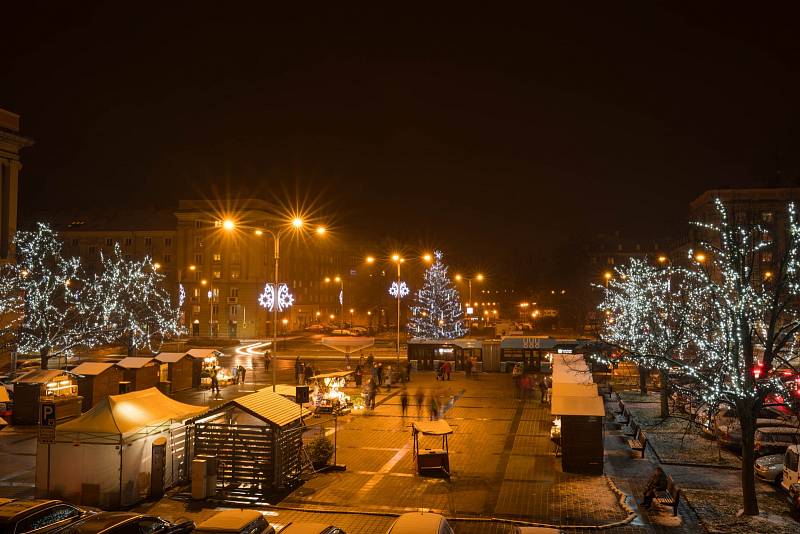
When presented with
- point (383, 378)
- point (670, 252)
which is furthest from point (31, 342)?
point (670, 252)

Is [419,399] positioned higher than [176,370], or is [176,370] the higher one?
[176,370]

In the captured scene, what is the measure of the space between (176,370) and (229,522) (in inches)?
964

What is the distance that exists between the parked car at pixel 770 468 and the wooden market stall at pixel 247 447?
12.2m

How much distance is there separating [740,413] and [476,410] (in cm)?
1550

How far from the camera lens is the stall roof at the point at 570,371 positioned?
69.7ft

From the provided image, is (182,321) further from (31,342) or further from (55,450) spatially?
(55,450)

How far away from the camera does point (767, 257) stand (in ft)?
178

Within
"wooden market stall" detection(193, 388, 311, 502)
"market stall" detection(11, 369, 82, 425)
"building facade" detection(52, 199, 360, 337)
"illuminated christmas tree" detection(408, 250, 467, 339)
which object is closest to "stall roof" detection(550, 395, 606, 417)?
"wooden market stall" detection(193, 388, 311, 502)

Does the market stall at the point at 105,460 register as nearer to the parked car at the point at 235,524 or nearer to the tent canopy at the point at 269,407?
the tent canopy at the point at 269,407

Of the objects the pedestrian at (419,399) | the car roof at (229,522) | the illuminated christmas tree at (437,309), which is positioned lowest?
the pedestrian at (419,399)

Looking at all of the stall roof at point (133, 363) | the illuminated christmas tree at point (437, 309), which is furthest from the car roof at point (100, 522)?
the illuminated christmas tree at point (437, 309)

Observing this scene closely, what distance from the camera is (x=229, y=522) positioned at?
34.9ft

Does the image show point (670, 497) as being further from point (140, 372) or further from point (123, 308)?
point (123, 308)

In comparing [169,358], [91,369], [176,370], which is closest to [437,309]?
[176,370]
